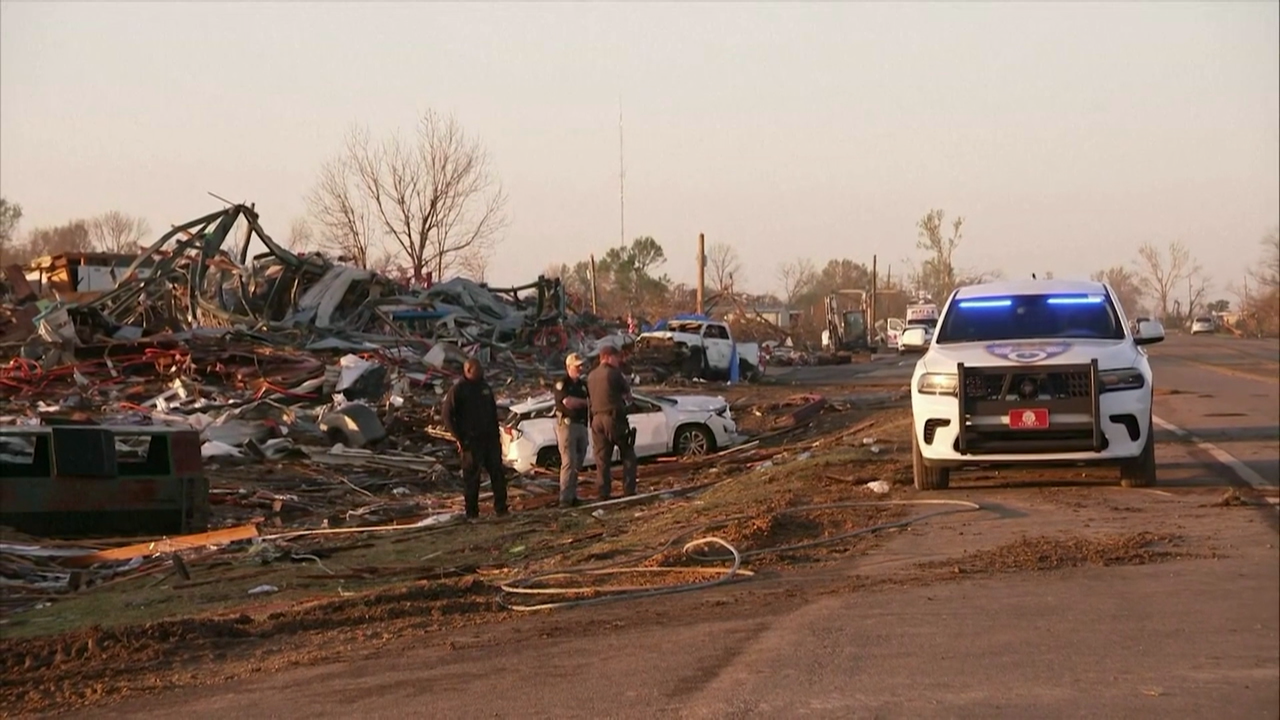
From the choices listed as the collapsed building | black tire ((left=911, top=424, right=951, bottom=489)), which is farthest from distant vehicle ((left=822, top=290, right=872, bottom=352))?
black tire ((left=911, top=424, right=951, bottom=489))

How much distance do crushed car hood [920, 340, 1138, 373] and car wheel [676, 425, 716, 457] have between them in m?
9.07

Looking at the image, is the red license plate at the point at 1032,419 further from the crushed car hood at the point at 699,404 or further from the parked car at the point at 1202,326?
the parked car at the point at 1202,326

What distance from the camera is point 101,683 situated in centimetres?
737

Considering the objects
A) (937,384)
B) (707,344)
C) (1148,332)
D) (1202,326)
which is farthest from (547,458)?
(1202,326)

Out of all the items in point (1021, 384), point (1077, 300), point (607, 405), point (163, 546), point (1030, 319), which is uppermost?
point (1077, 300)

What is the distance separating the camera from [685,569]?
9133 millimetres

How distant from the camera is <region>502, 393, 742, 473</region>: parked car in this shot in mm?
20094

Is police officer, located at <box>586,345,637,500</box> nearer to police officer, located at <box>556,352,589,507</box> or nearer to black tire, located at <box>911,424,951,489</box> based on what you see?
police officer, located at <box>556,352,589,507</box>

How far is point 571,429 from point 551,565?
14.4 feet

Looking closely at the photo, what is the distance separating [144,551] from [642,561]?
6358mm

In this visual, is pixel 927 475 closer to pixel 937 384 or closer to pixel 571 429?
pixel 937 384

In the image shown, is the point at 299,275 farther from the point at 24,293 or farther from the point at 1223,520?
the point at 1223,520

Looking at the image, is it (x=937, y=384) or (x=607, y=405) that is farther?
(x=607, y=405)

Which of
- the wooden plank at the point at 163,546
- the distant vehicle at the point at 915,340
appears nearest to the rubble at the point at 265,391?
the wooden plank at the point at 163,546
